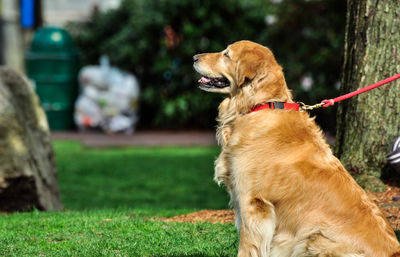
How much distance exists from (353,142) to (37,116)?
14.8 feet

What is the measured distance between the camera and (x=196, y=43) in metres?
16.6

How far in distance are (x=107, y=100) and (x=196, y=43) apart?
8.93 feet

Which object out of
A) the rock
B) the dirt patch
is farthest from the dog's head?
the rock

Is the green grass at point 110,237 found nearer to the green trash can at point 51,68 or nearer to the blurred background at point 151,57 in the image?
the blurred background at point 151,57

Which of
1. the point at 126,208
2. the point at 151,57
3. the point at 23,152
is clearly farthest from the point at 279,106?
the point at 151,57

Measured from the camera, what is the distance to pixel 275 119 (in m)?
4.51

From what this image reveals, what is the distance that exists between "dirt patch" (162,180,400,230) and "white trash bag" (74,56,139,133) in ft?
33.0

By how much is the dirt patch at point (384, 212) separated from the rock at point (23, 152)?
221cm

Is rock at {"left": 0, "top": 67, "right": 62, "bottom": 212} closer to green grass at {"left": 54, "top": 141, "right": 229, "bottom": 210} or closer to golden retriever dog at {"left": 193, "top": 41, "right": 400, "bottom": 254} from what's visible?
green grass at {"left": 54, "top": 141, "right": 229, "bottom": 210}

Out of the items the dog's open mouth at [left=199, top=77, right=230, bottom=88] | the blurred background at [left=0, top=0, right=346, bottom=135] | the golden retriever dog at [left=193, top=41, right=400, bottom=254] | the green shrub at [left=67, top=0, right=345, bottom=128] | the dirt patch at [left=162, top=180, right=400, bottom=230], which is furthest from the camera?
the blurred background at [left=0, top=0, right=346, bottom=135]

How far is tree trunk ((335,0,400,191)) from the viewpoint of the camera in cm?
625

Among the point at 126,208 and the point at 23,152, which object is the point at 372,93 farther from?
the point at 23,152

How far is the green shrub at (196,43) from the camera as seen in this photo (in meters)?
15.6

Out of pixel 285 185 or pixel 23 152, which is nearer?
pixel 285 185
